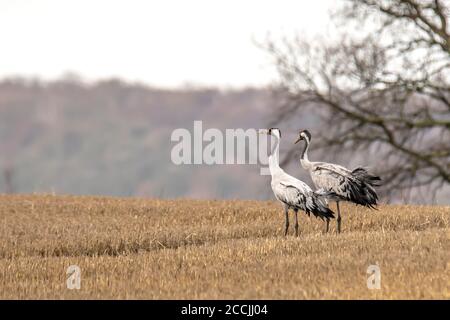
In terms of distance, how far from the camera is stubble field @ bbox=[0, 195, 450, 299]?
10422mm

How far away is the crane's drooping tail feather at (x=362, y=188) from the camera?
15.0 m

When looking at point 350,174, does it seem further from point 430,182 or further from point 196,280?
point 430,182

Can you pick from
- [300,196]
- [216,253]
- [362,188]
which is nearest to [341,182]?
[362,188]

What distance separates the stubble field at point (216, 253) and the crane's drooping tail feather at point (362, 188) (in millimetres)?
632

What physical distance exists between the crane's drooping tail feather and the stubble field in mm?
632

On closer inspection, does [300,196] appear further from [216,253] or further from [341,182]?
[216,253]

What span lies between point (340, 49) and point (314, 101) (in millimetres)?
2295

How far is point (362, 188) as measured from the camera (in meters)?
15.1

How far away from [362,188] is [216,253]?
11.1ft

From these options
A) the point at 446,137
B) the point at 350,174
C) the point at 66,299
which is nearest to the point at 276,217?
the point at 350,174

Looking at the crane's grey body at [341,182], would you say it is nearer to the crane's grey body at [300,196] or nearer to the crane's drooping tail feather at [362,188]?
the crane's drooping tail feather at [362,188]

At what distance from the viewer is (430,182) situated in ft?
102

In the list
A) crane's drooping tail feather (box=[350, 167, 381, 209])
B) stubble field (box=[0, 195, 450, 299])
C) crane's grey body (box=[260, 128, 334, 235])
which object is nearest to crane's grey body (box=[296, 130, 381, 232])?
crane's drooping tail feather (box=[350, 167, 381, 209])

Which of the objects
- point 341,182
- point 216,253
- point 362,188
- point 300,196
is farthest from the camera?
point 362,188
